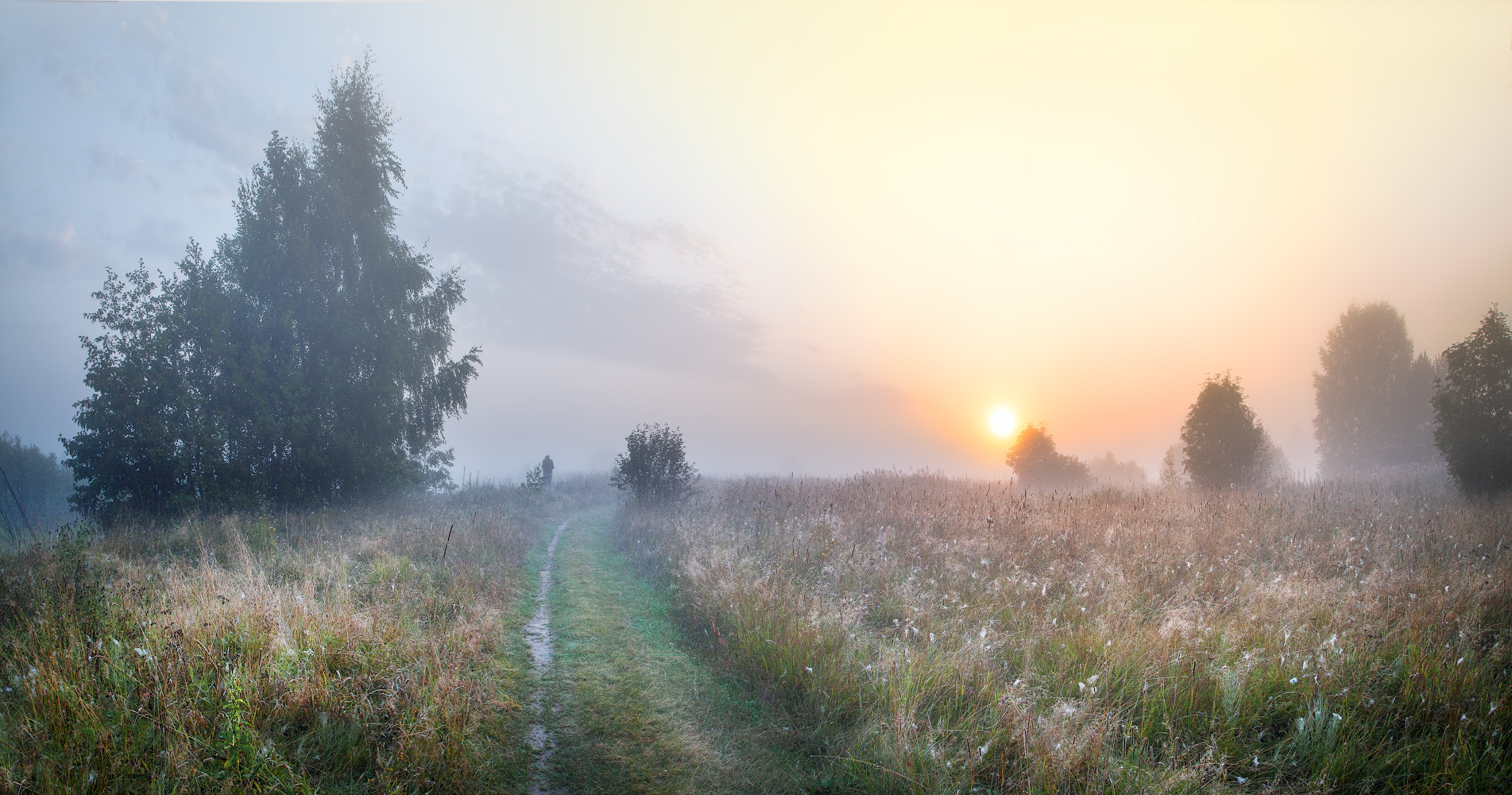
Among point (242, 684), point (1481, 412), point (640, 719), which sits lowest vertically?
point (640, 719)

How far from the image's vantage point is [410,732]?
420cm

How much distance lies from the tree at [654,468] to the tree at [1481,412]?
78.8 ft

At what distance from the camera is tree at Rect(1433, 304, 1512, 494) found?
1438 centimetres

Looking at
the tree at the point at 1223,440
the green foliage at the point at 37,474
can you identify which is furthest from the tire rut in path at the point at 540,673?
the green foliage at the point at 37,474

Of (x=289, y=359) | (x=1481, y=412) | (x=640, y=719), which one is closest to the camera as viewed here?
(x=640, y=719)

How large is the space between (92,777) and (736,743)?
442 centimetres

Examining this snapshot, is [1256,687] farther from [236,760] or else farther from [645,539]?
[645,539]

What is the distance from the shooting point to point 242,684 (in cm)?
423

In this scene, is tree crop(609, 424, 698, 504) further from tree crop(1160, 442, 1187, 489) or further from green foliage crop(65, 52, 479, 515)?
tree crop(1160, 442, 1187, 489)

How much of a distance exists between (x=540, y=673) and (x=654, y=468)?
49.6 ft

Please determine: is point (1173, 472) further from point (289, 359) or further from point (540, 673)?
point (289, 359)

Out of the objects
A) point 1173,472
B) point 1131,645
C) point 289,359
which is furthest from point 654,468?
point 1173,472

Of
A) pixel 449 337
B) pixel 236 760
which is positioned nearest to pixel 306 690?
pixel 236 760

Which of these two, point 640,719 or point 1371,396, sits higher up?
point 1371,396
